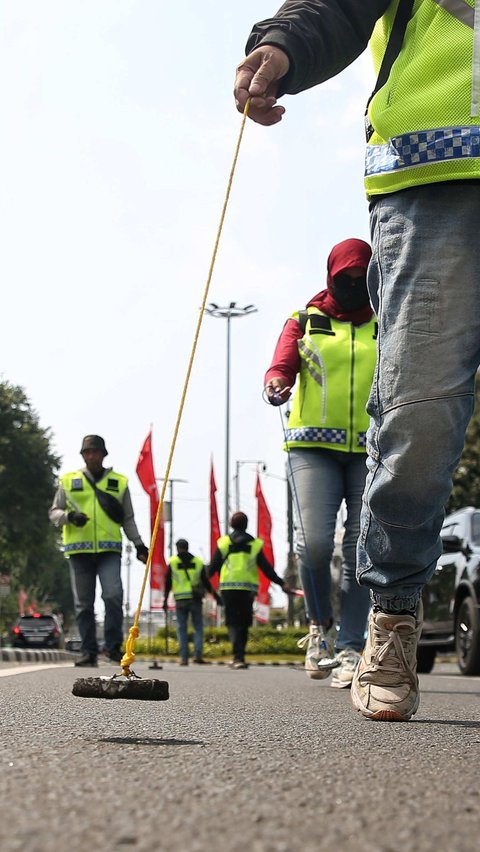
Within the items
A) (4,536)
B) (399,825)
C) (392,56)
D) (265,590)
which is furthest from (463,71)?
(4,536)

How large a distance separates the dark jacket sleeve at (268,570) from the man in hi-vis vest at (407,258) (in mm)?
9301

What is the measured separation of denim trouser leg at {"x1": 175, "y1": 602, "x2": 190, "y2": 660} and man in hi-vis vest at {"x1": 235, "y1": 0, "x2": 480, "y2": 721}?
47.8 feet

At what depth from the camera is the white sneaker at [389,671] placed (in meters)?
3.74

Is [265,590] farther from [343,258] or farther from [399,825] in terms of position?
[399,825]

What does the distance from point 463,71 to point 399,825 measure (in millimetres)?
2447

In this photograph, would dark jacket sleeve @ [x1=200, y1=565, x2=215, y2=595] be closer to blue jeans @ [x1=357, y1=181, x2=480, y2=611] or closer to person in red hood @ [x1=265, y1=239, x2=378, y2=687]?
person in red hood @ [x1=265, y1=239, x2=378, y2=687]

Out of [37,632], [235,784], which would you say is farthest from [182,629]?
[37,632]

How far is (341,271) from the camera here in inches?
276

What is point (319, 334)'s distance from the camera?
7.16 meters

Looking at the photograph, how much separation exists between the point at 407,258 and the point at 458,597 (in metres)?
7.80

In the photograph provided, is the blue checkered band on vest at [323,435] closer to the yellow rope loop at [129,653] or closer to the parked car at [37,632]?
the yellow rope loop at [129,653]

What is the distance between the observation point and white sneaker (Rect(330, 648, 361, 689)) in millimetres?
6594

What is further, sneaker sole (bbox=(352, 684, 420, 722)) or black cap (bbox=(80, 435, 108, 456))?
black cap (bbox=(80, 435, 108, 456))

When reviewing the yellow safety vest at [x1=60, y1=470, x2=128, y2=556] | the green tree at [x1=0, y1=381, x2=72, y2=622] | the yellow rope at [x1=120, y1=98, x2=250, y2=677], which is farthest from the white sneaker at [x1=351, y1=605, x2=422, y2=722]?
the green tree at [x1=0, y1=381, x2=72, y2=622]
